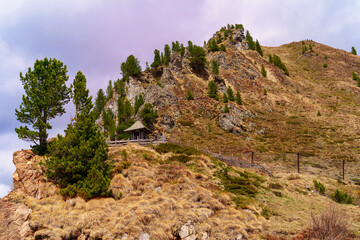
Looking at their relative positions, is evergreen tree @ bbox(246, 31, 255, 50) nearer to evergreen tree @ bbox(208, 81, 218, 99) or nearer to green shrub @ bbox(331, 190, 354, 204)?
evergreen tree @ bbox(208, 81, 218, 99)

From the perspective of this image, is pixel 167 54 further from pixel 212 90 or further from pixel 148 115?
pixel 148 115

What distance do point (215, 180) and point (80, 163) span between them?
42.7 ft

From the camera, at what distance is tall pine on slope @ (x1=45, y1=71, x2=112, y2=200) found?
17.5 metres

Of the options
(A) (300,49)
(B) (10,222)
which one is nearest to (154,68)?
(B) (10,222)

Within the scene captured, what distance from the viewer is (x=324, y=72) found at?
320ft

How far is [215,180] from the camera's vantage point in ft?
67.6

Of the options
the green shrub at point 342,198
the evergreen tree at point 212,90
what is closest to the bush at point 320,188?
the green shrub at point 342,198

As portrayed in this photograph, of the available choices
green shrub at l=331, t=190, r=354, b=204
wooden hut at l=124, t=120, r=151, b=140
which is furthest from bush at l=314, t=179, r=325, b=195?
wooden hut at l=124, t=120, r=151, b=140

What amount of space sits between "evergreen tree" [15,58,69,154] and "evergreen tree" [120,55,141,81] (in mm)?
55405

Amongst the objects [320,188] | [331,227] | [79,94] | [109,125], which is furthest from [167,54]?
[331,227]

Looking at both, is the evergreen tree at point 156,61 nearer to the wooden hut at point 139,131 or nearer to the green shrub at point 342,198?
the wooden hut at point 139,131

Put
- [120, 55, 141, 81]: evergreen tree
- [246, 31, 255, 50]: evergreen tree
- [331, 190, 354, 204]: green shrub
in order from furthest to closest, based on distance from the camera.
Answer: [246, 31, 255, 50]: evergreen tree, [120, 55, 141, 81]: evergreen tree, [331, 190, 354, 204]: green shrub

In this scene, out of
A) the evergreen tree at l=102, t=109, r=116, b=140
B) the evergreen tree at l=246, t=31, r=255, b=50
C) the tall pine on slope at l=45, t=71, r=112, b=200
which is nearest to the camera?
the tall pine on slope at l=45, t=71, r=112, b=200

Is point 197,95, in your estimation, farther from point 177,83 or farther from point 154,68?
point 154,68
